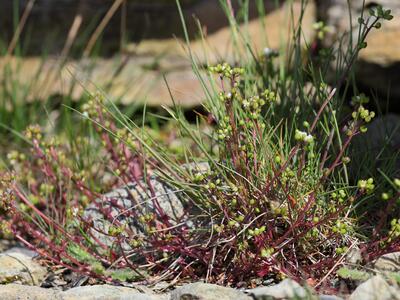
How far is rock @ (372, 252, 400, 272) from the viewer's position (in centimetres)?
238

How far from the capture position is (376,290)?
2.10m

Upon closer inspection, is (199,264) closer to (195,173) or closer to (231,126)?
(195,173)

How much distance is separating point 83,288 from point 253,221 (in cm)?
65

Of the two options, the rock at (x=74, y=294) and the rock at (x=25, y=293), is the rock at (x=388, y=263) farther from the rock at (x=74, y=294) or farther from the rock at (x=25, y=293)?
the rock at (x=25, y=293)

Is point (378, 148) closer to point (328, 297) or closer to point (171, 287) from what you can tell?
point (328, 297)

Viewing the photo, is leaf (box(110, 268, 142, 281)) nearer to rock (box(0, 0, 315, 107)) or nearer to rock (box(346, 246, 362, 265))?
rock (box(346, 246, 362, 265))

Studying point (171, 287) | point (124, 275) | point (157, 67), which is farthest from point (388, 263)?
point (157, 67)

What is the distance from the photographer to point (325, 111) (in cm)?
283

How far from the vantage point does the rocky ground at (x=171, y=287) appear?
84.1 inches

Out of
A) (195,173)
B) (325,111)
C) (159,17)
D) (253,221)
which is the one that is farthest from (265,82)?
(159,17)

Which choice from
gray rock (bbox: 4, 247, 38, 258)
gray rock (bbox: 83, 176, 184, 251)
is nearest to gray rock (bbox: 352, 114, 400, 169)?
gray rock (bbox: 83, 176, 184, 251)

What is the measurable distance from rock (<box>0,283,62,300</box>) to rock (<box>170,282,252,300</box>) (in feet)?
1.44

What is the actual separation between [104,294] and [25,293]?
0.90 feet

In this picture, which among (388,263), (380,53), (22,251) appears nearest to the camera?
(388,263)
